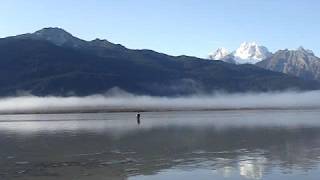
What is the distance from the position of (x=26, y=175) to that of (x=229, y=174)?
36.7 ft

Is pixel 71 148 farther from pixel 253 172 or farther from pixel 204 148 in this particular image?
pixel 253 172

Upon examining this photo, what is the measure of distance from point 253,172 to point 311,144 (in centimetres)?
1804

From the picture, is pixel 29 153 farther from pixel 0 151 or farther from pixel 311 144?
pixel 311 144

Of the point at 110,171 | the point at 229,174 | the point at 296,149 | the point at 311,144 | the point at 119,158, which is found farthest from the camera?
the point at 311,144

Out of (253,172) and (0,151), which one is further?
(0,151)

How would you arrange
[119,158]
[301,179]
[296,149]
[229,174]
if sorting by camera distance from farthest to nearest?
[296,149], [119,158], [229,174], [301,179]

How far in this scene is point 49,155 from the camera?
136ft

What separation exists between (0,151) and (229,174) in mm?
24096

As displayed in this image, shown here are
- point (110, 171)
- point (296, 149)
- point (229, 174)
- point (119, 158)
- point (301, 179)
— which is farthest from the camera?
point (296, 149)

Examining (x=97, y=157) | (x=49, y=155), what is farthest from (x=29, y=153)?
(x=97, y=157)

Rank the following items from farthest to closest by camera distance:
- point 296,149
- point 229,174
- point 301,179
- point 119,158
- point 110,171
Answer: point 296,149 → point 119,158 → point 110,171 → point 229,174 → point 301,179

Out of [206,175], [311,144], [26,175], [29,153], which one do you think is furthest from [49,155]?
[311,144]

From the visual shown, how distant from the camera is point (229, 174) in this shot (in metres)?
28.2

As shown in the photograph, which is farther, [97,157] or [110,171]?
[97,157]
